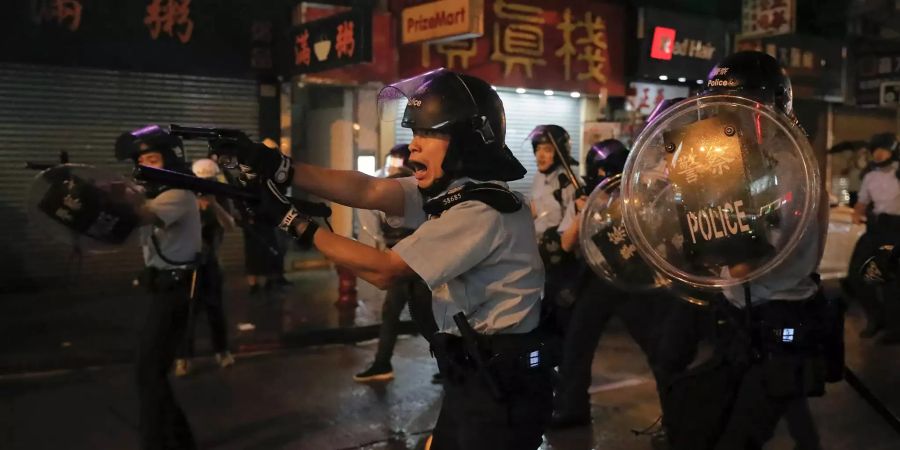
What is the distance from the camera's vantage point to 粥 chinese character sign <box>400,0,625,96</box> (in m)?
13.0

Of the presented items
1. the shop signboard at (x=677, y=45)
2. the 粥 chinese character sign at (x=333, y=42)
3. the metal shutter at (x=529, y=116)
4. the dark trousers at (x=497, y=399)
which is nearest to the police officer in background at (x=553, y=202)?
the dark trousers at (x=497, y=399)

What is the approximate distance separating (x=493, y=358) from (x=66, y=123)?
360 inches

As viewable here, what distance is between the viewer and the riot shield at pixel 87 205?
4.14 meters

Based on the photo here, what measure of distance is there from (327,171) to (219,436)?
2.80 metres

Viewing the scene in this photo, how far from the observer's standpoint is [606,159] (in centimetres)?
547

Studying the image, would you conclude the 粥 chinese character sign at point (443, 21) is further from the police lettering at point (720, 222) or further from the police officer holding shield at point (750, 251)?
the police lettering at point (720, 222)

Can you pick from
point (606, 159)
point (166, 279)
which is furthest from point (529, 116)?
point (166, 279)

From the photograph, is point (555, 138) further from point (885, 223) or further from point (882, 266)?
point (885, 223)

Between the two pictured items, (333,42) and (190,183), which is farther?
(333,42)

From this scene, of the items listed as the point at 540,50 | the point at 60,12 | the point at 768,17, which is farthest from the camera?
the point at 768,17

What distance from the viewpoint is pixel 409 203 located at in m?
3.46

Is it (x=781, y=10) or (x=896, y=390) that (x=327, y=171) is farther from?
(x=781, y=10)

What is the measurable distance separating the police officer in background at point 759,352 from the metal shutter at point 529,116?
1009cm

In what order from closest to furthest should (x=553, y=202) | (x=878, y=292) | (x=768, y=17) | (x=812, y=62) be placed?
1. (x=553, y=202)
2. (x=878, y=292)
3. (x=768, y=17)
4. (x=812, y=62)
